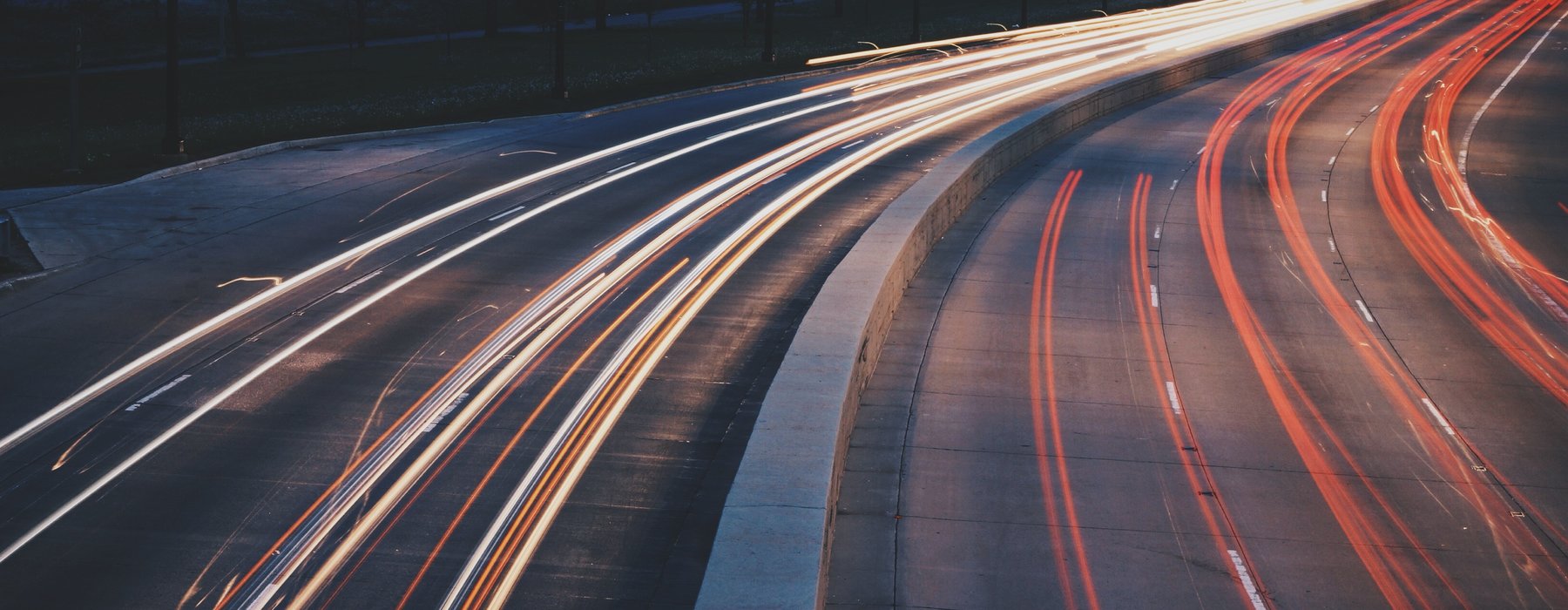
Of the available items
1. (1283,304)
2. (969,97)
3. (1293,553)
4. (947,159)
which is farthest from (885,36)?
(1293,553)

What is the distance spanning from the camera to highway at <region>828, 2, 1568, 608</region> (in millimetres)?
11531

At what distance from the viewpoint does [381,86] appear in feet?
171

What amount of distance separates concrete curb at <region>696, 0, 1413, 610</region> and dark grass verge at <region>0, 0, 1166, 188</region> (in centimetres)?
1520

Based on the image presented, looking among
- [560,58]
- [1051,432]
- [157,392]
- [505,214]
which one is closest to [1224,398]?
[1051,432]

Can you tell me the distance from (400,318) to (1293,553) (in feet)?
35.3

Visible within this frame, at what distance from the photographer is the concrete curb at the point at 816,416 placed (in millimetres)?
8695

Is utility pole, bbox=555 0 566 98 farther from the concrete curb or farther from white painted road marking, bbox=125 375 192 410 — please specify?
white painted road marking, bbox=125 375 192 410

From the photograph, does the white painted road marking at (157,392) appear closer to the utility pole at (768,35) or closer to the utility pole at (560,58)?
the utility pole at (560,58)

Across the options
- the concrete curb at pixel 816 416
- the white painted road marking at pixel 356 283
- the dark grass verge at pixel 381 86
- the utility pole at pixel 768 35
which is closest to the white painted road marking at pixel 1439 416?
the concrete curb at pixel 816 416

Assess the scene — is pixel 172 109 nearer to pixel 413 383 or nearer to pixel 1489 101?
pixel 413 383

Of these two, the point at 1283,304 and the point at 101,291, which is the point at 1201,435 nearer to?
the point at 1283,304

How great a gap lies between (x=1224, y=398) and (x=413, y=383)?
926cm

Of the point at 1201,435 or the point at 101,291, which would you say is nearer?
the point at 1201,435

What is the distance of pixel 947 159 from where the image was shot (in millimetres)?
26609
